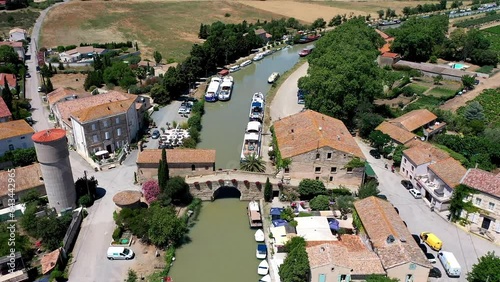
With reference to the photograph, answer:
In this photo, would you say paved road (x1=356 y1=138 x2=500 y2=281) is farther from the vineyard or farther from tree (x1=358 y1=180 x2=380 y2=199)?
the vineyard

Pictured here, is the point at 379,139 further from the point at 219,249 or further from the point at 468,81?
the point at 468,81

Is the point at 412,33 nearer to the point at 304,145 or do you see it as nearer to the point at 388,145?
the point at 388,145

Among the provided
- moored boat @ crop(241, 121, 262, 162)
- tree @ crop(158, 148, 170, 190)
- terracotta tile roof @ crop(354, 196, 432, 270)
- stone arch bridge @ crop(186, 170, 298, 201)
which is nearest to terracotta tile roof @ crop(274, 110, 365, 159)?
stone arch bridge @ crop(186, 170, 298, 201)

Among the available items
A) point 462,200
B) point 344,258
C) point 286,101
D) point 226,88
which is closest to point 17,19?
point 226,88

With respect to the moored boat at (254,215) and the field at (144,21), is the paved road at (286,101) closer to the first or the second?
the moored boat at (254,215)

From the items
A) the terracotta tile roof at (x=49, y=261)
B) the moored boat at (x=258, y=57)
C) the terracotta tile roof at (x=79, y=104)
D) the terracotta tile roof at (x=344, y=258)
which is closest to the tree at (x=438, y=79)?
the moored boat at (x=258, y=57)

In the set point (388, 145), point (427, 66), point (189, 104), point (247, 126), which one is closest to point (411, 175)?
point (388, 145)
